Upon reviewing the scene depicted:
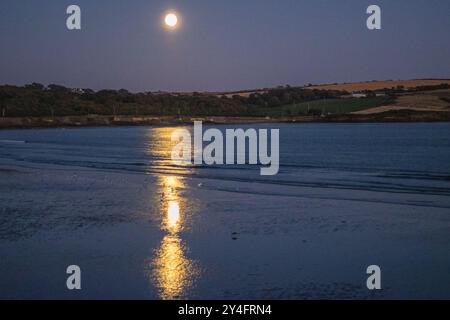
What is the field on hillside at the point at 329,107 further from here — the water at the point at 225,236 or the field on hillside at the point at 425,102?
the water at the point at 225,236

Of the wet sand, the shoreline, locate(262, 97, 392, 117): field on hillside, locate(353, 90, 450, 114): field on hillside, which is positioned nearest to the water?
the wet sand

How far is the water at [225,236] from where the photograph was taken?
9.55 m

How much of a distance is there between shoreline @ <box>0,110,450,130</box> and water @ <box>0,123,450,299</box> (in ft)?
358

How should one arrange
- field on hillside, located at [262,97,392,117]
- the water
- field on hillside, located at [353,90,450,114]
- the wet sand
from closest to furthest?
the wet sand < the water < field on hillside, located at [353,90,450,114] < field on hillside, located at [262,97,392,117]

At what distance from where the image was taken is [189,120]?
158m

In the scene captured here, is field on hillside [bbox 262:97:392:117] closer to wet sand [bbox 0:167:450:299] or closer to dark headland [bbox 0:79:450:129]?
dark headland [bbox 0:79:450:129]

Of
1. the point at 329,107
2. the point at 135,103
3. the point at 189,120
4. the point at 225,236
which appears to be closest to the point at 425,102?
the point at 329,107

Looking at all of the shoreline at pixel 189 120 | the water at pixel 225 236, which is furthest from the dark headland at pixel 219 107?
the water at pixel 225 236

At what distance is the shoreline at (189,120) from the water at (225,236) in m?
109

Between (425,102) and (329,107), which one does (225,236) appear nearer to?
(425,102)

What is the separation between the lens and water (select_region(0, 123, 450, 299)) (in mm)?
9555

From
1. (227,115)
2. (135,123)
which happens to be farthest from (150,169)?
(227,115)

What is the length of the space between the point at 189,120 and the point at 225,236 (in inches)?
5736
